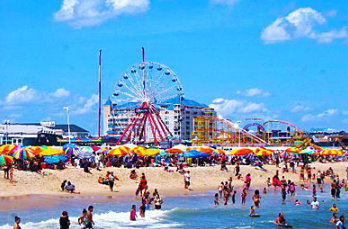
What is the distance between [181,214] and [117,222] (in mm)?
3351

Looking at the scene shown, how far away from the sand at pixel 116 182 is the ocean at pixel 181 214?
1872mm

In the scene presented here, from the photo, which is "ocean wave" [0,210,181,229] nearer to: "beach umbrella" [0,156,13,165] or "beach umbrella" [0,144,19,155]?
"beach umbrella" [0,156,13,165]

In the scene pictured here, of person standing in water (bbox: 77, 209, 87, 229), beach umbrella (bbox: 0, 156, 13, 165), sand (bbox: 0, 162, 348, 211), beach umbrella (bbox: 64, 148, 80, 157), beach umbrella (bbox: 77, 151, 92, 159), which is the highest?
beach umbrella (bbox: 64, 148, 80, 157)

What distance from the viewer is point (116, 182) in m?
29.9

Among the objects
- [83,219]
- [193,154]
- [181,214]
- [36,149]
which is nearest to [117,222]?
[83,219]

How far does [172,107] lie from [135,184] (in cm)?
11901

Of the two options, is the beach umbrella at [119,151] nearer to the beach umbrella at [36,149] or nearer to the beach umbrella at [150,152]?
the beach umbrella at [150,152]

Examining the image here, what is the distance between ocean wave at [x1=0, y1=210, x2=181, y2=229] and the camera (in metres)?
18.6

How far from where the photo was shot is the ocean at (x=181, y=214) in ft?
64.8

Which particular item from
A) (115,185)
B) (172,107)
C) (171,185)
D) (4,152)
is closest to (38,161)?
(4,152)

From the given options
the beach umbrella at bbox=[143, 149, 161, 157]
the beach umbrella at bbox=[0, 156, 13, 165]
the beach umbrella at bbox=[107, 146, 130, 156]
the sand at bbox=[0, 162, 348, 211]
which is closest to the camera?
the sand at bbox=[0, 162, 348, 211]

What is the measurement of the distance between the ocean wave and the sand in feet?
12.6

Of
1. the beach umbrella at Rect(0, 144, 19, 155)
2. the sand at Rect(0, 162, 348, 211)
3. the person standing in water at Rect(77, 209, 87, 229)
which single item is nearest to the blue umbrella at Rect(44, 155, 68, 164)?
the sand at Rect(0, 162, 348, 211)

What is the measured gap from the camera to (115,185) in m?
29.4
